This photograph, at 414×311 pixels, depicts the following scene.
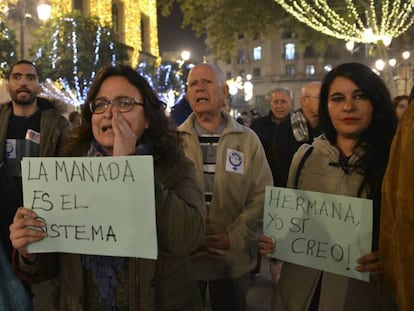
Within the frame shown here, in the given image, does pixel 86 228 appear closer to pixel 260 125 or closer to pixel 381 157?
pixel 381 157

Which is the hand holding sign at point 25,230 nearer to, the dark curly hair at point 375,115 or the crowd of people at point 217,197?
the crowd of people at point 217,197

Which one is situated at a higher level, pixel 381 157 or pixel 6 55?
pixel 6 55

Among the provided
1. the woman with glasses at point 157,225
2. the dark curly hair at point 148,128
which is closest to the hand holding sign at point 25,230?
the woman with glasses at point 157,225

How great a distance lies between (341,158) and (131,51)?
102 feet

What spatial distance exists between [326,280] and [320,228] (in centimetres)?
32

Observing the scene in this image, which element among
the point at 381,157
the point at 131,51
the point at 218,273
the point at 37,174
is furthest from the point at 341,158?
the point at 131,51

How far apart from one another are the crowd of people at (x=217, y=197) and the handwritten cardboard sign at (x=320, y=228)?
6cm

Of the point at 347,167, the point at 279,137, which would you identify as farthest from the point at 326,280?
the point at 279,137

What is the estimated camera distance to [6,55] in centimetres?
1402

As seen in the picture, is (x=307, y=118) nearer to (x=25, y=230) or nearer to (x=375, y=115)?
(x=375, y=115)

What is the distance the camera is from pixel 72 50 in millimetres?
17750

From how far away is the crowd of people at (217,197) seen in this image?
177 centimetres

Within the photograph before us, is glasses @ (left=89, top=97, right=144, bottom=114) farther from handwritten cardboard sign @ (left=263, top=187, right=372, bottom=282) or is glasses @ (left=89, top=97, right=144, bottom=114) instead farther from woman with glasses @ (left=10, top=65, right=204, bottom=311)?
handwritten cardboard sign @ (left=263, top=187, right=372, bottom=282)

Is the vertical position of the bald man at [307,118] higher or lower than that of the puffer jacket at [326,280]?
higher
